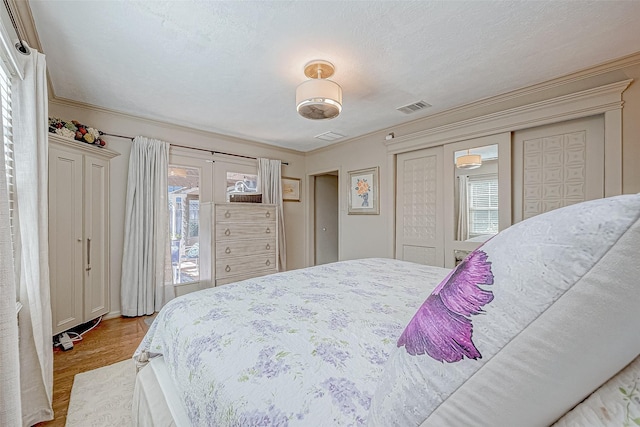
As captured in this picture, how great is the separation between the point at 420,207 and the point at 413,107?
1255mm

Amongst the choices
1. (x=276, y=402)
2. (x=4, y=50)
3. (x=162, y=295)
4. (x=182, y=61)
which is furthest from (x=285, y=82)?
(x=162, y=295)

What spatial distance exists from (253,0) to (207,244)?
2792mm

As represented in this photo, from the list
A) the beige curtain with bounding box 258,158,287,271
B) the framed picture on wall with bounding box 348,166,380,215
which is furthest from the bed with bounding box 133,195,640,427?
the beige curtain with bounding box 258,158,287,271

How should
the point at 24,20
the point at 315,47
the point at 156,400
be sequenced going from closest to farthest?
the point at 156,400 → the point at 24,20 → the point at 315,47

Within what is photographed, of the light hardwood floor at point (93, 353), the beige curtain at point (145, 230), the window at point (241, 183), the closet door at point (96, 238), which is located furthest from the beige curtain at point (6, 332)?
the window at point (241, 183)

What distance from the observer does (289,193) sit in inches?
193

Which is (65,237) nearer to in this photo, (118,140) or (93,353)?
(93,353)

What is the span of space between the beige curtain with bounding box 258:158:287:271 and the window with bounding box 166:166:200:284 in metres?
1.00

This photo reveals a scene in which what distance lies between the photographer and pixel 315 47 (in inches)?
77.8

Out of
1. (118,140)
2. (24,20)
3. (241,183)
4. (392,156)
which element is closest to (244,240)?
(241,183)

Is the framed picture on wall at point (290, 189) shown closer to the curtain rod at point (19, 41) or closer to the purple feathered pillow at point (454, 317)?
the curtain rod at point (19, 41)

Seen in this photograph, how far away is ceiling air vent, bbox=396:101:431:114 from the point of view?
3.00 m

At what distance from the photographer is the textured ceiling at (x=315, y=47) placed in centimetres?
164

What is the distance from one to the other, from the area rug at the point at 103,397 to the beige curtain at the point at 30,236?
0.54ft
